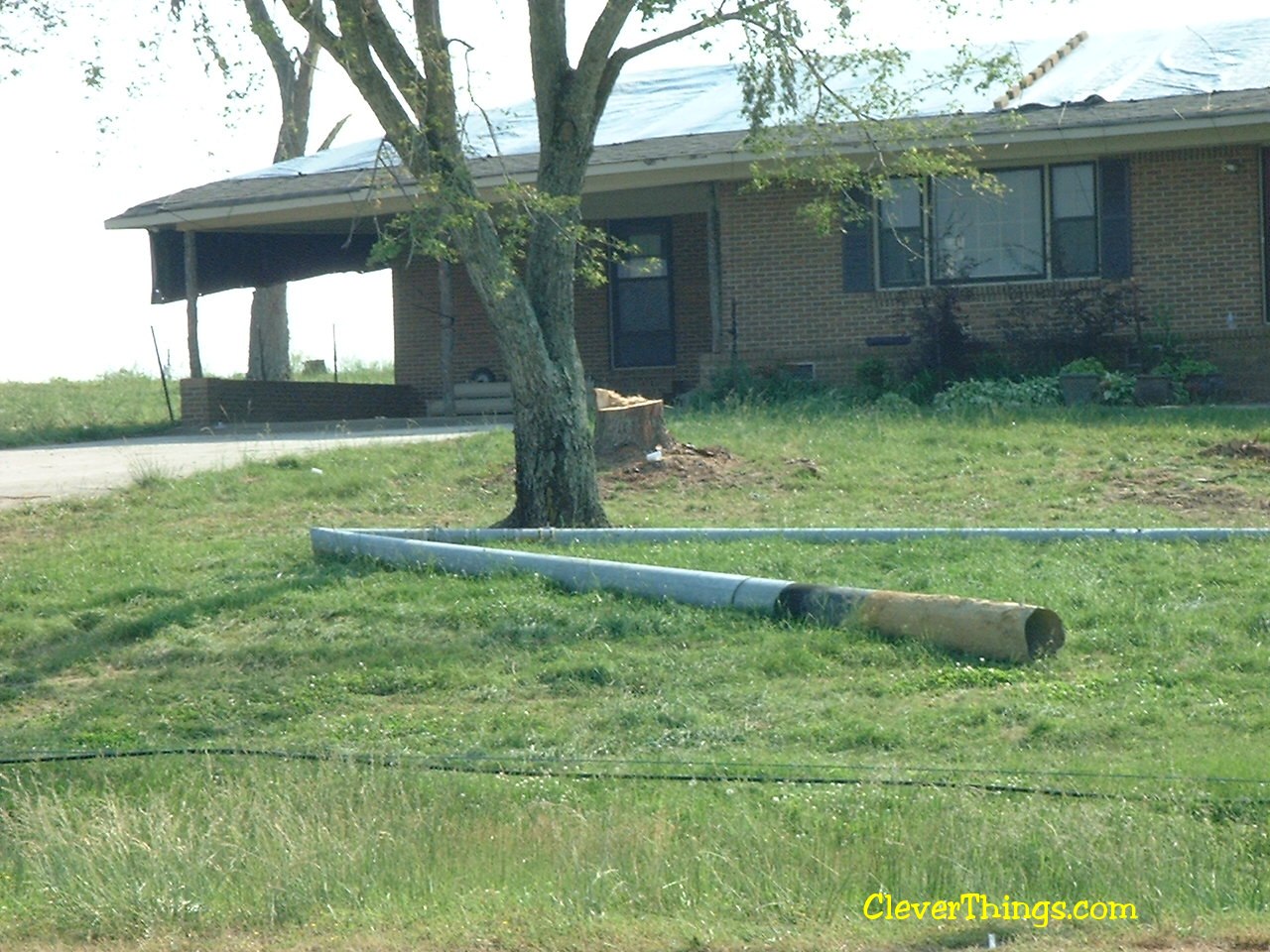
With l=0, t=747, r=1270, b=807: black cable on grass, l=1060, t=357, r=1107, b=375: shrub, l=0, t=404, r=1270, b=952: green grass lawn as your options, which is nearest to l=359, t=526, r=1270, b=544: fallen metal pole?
l=0, t=404, r=1270, b=952: green grass lawn

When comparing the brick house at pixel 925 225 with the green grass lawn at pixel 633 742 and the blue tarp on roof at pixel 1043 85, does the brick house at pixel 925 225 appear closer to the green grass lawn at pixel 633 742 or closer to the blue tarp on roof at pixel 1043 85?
the blue tarp on roof at pixel 1043 85

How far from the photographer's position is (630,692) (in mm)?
8148

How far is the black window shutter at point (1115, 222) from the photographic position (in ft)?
61.9

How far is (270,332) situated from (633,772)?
25.6 metres

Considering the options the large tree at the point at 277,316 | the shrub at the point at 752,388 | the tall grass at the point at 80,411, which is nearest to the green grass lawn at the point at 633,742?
the shrub at the point at 752,388

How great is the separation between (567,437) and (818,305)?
9.30 m

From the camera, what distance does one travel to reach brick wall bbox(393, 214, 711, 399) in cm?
2359

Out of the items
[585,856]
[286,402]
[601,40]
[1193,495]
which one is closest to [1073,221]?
[1193,495]

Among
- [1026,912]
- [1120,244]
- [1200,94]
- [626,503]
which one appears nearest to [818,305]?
[1120,244]

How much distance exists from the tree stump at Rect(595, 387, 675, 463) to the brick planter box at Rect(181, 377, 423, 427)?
378 inches

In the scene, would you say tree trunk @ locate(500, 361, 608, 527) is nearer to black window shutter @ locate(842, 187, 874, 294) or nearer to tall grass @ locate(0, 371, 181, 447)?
black window shutter @ locate(842, 187, 874, 294)

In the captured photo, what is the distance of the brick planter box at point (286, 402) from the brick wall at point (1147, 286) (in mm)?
6330

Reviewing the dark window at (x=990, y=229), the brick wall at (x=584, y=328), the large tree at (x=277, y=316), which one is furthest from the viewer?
the large tree at (x=277, y=316)

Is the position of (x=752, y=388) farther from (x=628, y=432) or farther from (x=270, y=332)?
(x=270, y=332)
